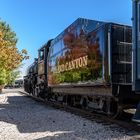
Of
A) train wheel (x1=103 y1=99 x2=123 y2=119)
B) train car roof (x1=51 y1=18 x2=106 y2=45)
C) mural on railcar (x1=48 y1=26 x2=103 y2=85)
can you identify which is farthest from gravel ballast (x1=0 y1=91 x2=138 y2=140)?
train car roof (x1=51 y1=18 x2=106 y2=45)

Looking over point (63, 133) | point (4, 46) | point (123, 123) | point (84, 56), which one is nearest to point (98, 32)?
point (84, 56)

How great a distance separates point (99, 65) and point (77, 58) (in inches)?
119

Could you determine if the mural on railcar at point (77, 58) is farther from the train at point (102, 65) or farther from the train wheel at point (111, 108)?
the train wheel at point (111, 108)

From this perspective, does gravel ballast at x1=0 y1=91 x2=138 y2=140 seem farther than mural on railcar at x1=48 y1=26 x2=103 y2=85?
No

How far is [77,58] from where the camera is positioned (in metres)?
17.4

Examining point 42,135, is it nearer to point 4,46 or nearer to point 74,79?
point 74,79

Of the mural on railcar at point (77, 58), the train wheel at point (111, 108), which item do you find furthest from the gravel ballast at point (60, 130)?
the mural on railcar at point (77, 58)

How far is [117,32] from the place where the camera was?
552 inches

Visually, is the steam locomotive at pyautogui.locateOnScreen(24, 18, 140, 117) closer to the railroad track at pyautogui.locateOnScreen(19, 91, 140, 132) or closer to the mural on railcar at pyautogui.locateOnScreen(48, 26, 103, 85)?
the mural on railcar at pyautogui.locateOnScreen(48, 26, 103, 85)

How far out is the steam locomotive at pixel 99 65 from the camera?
539 inches

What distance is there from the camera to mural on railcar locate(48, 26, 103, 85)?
14.8m

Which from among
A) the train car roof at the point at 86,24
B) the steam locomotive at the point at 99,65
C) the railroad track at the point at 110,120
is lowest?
the railroad track at the point at 110,120

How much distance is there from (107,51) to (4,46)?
25882mm

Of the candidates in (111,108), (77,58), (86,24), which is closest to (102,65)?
(111,108)
